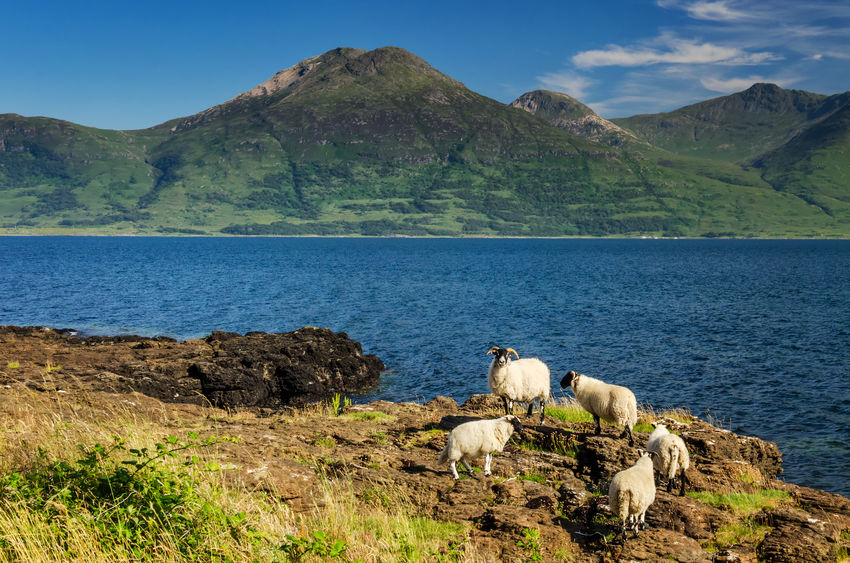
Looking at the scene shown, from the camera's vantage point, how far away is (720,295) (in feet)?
312

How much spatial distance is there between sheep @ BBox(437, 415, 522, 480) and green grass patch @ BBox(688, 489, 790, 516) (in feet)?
16.9

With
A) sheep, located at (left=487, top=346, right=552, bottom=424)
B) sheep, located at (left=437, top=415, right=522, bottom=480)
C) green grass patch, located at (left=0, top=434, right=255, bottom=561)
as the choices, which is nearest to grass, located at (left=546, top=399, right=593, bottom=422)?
sheep, located at (left=487, top=346, right=552, bottom=424)

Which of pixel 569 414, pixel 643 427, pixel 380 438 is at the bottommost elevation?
pixel 569 414

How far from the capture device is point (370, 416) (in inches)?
917

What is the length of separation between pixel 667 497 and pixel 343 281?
346ft

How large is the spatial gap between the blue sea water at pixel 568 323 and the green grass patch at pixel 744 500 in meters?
10.4

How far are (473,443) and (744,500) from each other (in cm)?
683

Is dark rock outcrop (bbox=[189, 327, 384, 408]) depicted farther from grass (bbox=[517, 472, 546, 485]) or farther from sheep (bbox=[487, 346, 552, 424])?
grass (bbox=[517, 472, 546, 485])

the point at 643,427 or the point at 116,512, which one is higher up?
the point at 116,512

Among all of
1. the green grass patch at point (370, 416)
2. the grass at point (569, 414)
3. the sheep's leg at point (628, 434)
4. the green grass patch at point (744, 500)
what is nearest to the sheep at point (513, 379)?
the grass at point (569, 414)

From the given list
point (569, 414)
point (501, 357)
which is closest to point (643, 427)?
point (569, 414)

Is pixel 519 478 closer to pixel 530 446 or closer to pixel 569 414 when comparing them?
pixel 530 446

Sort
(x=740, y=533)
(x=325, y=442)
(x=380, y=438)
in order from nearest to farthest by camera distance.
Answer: (x=740, y=533) < (x=325, y=442) < (x=380, y=438)

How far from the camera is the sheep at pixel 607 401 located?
17969 millimetres
